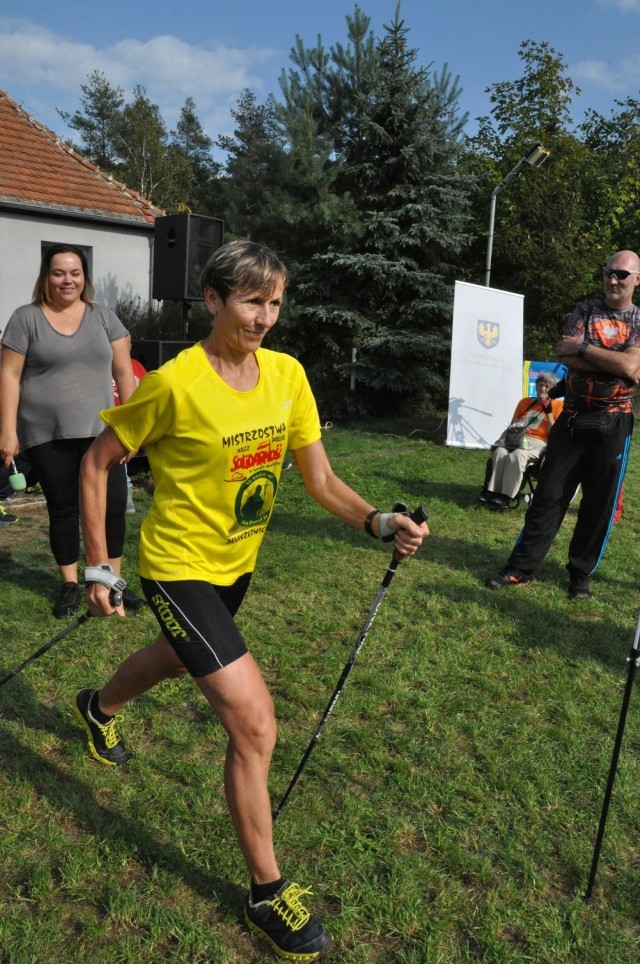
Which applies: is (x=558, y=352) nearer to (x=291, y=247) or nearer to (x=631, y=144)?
(x=291, y=247)

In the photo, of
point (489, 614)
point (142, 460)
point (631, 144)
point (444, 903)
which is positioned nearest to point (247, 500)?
point (444, 903)

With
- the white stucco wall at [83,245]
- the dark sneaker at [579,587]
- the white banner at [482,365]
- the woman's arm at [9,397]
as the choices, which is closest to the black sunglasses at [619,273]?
the dark sneaker at [579,587]

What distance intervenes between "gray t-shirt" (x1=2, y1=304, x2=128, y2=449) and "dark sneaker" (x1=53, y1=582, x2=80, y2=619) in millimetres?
873

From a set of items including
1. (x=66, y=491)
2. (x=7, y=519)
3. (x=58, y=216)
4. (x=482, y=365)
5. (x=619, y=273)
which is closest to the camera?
(x=66, y=491)

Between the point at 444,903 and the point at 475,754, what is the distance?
88 cm

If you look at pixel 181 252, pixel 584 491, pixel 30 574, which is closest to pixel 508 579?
pixel 584 491

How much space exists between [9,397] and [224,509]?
2375mm

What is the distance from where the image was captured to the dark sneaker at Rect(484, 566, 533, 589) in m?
5.10

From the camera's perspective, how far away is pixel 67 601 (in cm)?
435

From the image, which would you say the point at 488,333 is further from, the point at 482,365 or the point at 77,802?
the point at 77,802

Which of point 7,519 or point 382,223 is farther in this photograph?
point 382,223

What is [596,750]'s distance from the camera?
3.17 meters

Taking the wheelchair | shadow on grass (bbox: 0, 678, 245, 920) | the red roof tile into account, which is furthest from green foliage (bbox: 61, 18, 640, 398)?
shadow on grass (bbox: 0, 678, 245, 920)

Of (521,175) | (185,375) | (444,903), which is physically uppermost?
(521,175)
